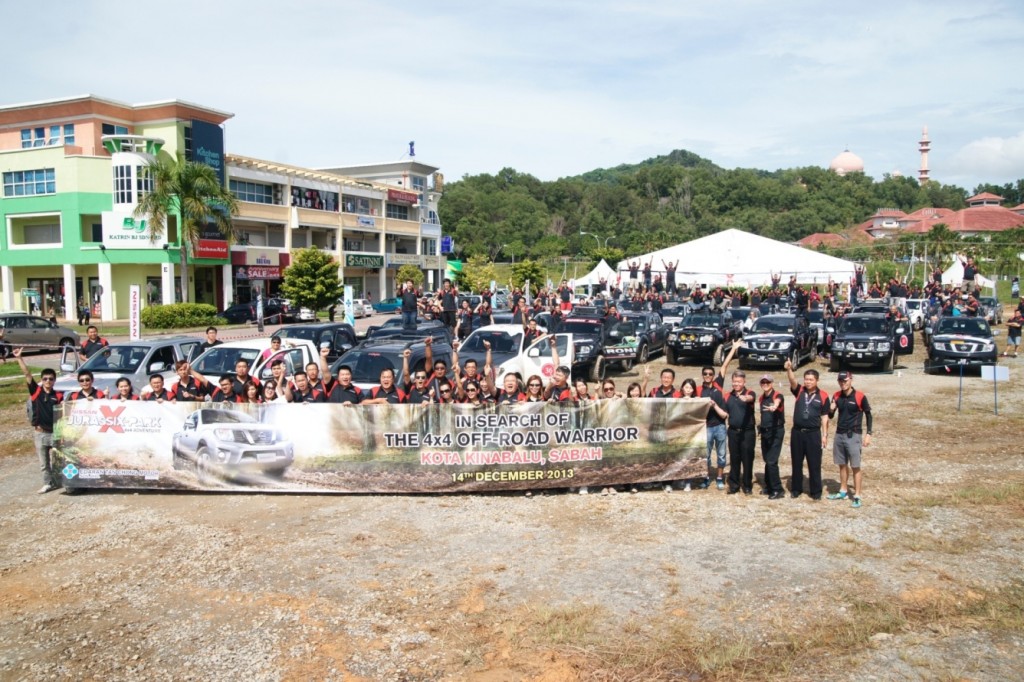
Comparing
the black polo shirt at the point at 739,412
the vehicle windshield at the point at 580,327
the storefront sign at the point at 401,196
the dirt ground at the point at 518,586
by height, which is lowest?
the dirt ground at the point at 518,586

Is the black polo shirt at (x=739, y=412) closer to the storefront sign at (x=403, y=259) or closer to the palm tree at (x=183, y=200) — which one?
the palm tree at (x=183, y=200)

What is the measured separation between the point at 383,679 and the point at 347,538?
3.03 metres

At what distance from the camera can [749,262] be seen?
39.6 metres

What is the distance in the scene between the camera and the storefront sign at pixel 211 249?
160 feet

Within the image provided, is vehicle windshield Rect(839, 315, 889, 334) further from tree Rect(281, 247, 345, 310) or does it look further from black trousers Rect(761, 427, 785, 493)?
tree Rect(281, 247, 345, 310)

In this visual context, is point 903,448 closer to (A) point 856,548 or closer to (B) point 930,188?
(A) point 856,548

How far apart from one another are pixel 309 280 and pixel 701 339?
27131mm

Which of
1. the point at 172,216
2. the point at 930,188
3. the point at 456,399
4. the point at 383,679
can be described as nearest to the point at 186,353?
the point at 456,399

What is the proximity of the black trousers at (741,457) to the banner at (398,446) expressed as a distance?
15.3 inches

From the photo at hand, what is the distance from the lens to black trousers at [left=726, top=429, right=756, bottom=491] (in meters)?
10.3

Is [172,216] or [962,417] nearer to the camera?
[962,417]

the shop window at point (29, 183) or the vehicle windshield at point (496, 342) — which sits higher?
the shop window at point (29, 183)

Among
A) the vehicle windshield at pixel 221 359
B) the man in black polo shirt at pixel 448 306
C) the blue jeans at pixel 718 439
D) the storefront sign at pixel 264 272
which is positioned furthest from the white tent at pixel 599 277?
the blue jeans at pixel 718 439

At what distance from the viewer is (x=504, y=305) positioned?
47.1m
